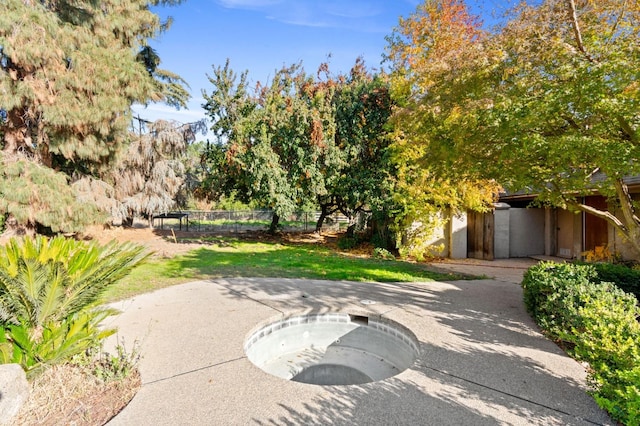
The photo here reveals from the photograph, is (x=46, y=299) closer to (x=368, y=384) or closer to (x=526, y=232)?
(x=368, y=384)

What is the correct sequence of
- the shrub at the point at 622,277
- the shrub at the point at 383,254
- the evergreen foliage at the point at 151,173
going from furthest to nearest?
the evergreen foliage at the point at 151,173, the shrub at the point at 383,254, the shrub at the point at 622,277

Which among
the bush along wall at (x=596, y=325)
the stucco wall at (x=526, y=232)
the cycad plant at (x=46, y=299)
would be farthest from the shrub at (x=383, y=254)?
the cycad plant at (x=46, y=299)

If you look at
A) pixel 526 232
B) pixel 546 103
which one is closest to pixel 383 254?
pixel 526 232

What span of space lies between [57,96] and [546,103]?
1254 cm

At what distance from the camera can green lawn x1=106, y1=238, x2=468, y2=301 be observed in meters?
7.65

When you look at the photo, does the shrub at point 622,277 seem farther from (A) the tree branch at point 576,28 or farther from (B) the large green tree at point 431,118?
(A) the tree branch at point 576,28

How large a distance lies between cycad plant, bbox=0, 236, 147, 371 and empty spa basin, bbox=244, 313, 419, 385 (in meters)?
1.96

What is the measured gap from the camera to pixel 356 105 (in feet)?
43.0

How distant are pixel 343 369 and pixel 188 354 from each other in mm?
2328

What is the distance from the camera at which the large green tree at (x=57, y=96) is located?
9359mm

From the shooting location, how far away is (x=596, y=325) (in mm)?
3238

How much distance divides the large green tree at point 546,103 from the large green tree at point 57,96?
406 inches

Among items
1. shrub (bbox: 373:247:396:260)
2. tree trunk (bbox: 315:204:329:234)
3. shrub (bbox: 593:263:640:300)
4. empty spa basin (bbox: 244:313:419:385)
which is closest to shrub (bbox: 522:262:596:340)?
shrub (bbox: 593:263:640:300)

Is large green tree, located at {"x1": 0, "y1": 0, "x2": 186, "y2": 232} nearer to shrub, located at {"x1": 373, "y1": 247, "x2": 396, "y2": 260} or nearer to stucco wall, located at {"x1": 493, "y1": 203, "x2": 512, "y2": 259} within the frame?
shrub, located at {"x1": 373, "y1": 247, "x2": 396, "y2": 260}
